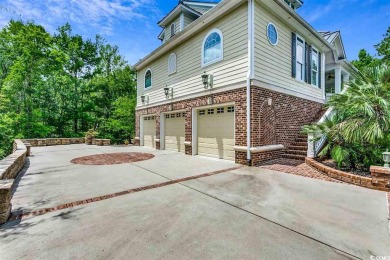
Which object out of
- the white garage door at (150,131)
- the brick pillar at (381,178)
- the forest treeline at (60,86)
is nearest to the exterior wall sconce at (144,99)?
the white garage door at (150,131)

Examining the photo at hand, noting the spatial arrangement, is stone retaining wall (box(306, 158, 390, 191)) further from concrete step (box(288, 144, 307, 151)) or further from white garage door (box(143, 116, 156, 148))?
white garage door (box(143, 116, 156, 148))

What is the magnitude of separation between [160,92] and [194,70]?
3435 mm

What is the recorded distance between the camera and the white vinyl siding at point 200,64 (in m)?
7.15

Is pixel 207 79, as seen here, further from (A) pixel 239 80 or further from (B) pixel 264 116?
(B) pixel 264 116

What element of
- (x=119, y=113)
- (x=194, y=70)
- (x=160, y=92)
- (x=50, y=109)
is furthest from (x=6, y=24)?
(x=194, y=70)

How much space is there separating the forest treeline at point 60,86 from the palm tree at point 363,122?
48.4 ft

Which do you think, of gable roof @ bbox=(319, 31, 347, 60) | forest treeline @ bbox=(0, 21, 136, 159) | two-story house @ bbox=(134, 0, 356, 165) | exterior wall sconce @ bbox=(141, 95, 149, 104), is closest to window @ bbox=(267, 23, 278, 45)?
two-story house @ bbox=(134, 0, 356, 165)

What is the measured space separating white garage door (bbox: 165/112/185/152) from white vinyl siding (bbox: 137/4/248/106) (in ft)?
3.96

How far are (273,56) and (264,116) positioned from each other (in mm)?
2602

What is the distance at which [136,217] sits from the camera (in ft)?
10.1

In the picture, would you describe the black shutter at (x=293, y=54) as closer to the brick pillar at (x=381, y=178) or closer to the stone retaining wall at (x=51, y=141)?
the brick pillar at (x=381, y=178)

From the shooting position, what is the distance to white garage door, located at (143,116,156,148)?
13047 mm

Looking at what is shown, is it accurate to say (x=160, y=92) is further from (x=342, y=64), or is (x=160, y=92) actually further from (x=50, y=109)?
(x=50, y=109)

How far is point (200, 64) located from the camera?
891cm
